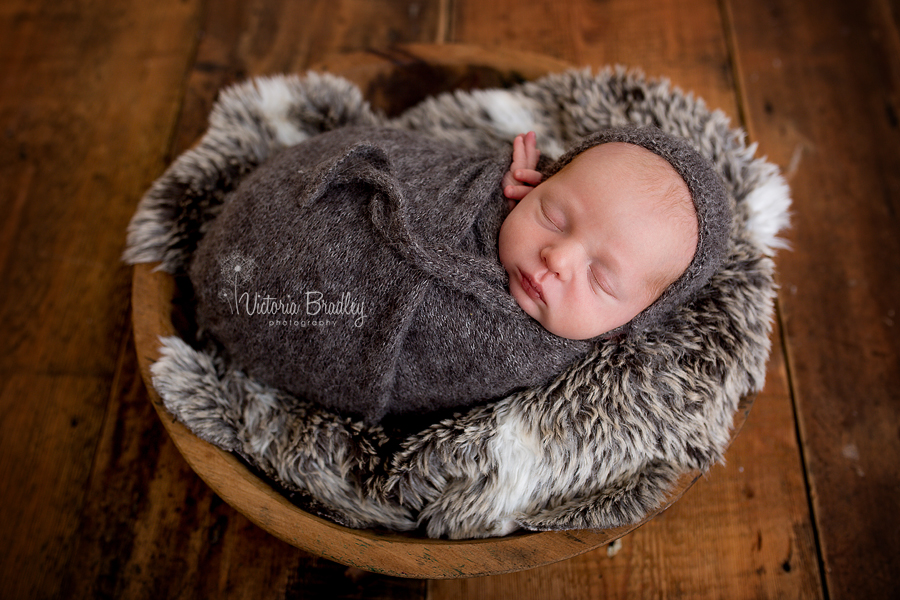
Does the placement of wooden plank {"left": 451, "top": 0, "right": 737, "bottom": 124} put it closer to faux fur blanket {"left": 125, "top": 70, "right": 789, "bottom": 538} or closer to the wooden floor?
the wooden floor

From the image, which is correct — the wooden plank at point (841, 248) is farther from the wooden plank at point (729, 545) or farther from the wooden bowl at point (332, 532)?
the wooden bowl at point (332, 532)

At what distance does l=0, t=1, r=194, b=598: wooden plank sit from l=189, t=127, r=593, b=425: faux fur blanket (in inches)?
20.3

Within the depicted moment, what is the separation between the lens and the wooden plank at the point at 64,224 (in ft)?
3.79

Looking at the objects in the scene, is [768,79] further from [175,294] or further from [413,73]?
[175,294]

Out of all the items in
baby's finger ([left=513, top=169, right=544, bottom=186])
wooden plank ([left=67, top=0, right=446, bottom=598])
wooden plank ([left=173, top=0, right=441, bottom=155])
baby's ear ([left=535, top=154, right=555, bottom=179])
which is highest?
wooden plank ([left=173, top=0, right=441, bottom=155])

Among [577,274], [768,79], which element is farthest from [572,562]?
→ [768,79]

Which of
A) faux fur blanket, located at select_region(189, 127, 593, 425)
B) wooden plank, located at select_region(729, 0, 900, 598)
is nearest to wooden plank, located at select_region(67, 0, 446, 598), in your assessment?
faux fur blanket, located at select_region(189, 127, 593, 425)

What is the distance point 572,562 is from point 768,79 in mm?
1344

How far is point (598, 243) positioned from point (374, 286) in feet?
1.21

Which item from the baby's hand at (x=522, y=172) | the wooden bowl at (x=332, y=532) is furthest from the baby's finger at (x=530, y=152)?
the wooden bowl at (x=332, y=532)

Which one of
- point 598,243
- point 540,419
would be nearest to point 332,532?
point 540,419

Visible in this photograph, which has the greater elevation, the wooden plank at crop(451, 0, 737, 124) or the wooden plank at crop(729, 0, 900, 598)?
the wooden plank at crop(451, 0, 737, 124)

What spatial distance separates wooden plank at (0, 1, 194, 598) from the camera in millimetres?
1156

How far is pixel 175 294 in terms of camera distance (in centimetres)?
106
